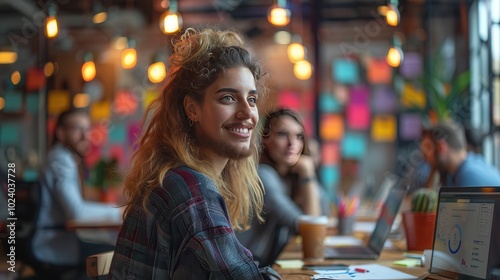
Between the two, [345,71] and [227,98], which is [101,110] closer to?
[345,71]

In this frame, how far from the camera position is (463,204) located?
74.9 inches

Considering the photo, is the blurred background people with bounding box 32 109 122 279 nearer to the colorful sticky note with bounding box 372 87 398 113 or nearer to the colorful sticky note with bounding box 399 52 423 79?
the colorful sticky note with bounding box 372 87 398 113

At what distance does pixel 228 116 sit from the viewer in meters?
1.78

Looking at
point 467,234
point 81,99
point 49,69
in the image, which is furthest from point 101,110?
point 467,234

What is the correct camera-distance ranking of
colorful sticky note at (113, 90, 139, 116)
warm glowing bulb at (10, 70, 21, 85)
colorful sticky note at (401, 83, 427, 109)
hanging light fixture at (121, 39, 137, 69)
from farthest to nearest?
colorful sticky note at (113, 90, 139, 116) → colorful sticky note at (401, 83, 427, 109) → warm glowing bulb at (10, 70, 21, 85) → hanging light fixture at (121, 39, 137, 69)

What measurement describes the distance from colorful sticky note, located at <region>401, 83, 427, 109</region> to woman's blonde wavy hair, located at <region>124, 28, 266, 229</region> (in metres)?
6.05

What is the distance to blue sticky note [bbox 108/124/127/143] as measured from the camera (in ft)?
27.7

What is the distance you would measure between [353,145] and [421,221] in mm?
5802

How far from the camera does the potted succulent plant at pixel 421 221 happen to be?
106 inches

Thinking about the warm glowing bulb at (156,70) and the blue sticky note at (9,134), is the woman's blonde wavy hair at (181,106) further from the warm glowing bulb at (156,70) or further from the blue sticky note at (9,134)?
the blue sticky note at (9,134)


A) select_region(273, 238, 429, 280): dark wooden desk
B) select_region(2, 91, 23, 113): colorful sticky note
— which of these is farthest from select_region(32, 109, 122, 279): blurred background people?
select_region(2, 91, 23, 113): colorful sticky note

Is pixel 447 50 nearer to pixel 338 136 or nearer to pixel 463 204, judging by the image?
pixel 338 136

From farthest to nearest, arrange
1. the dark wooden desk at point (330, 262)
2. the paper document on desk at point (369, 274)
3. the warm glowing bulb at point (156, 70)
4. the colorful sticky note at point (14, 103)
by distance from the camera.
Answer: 1. the colorful sticky note at point (14, 103)
2. the warm glowing bulb at point (156, 70)
3. the dark wooden desk at point (330, 262)
4. the paper document on desk at point (369, 274)

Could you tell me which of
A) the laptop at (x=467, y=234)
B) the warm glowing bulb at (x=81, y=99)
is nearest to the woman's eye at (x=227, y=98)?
the laptop at (x=467, y=234)
